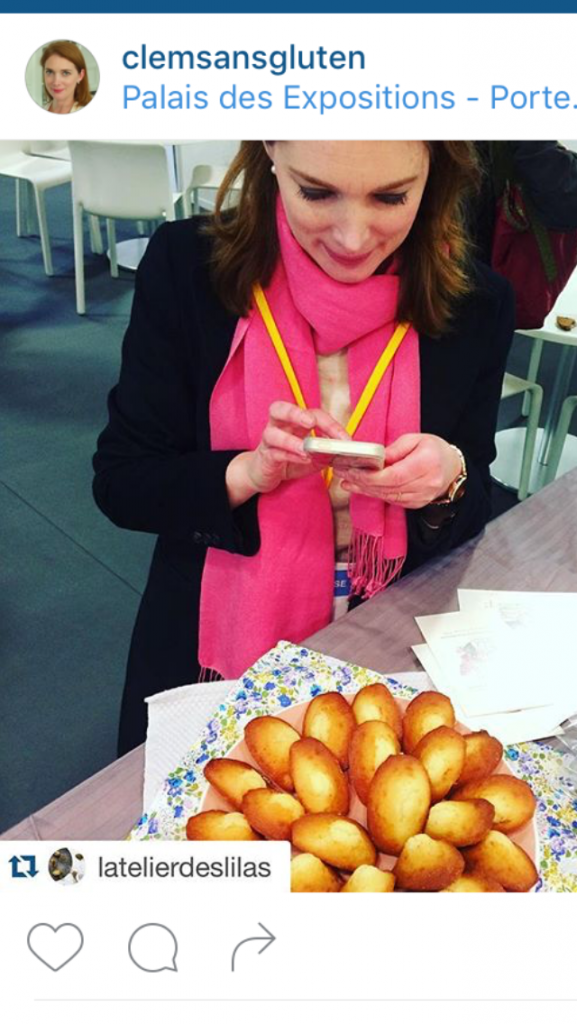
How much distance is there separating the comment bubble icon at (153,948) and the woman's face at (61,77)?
42 cm

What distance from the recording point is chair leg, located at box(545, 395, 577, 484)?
1.93m

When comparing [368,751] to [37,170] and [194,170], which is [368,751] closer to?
[194,170]

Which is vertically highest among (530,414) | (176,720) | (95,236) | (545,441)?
(95,236)

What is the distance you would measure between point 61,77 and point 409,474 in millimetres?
372

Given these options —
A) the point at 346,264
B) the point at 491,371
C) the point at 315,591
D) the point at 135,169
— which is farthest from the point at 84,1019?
the point at 135,169

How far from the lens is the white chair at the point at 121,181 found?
96.6 inches

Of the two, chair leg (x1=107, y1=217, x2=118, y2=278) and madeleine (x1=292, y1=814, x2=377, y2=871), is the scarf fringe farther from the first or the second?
chair leg (x1=107, y1=217, x2=118, y2=278)

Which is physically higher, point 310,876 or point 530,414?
point 310,876

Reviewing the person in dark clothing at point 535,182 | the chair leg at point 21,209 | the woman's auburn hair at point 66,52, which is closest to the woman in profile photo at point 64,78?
A: the woman's auburn hair at point 66,52

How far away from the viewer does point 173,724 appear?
601 mm

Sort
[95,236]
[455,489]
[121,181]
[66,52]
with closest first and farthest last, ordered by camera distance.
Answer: [66,52], [455,489], [121,181], [95,236]

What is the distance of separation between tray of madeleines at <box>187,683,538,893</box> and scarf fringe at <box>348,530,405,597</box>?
25 cm

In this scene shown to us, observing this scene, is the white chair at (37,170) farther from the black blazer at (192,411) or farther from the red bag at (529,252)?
the black blazer at (192,411)

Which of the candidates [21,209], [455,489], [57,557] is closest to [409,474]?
[455,489]
